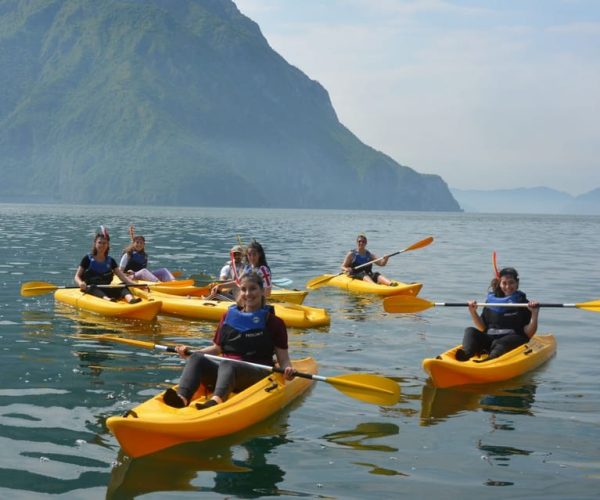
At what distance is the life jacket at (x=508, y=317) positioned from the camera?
10.8 meters

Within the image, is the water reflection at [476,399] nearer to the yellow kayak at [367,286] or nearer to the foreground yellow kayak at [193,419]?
the foreground yellow kayak at [193,419]

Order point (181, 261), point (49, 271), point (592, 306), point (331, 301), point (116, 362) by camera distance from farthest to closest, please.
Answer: point (181, 261)
point (49, 271)
point (331, 301)
point (592, 306)
point (116, 362)

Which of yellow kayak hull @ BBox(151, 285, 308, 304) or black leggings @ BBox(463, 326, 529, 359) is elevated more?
black leggings @ BBox(463, 326, 529, 359)

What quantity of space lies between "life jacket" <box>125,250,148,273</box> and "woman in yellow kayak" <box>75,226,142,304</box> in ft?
8.17

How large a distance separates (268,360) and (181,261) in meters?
19.3

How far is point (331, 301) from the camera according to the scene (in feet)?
60.0

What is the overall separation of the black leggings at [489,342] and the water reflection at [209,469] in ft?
12.3

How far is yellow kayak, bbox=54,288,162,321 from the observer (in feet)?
45.6

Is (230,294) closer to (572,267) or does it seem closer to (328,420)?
(328,420)

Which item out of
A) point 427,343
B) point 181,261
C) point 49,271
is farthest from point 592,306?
point 181,261

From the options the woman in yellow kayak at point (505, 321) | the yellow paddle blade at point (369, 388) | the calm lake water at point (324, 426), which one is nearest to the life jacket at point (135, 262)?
the calm lake water at point (324, 426)

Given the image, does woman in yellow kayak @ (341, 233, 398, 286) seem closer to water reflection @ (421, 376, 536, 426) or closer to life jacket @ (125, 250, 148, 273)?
life jacket @ (125, 250, 148, 273)

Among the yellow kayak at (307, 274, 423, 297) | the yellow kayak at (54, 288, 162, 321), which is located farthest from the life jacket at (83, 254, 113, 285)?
the yellow kayak at (307, 274, 423, 297)

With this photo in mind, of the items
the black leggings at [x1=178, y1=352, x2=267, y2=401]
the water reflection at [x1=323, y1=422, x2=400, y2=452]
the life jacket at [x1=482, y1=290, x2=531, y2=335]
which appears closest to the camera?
the water reflection at [x1=323, y1=422, x2=400, y2=452]
